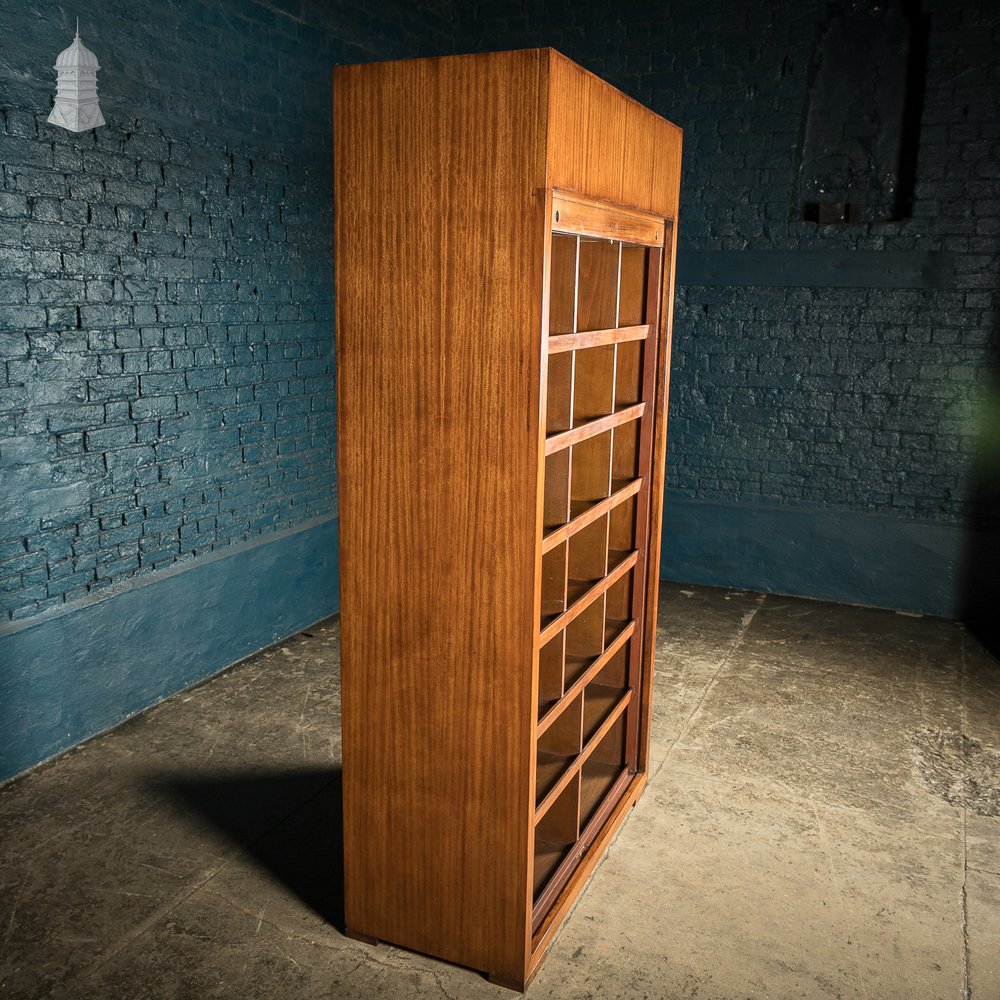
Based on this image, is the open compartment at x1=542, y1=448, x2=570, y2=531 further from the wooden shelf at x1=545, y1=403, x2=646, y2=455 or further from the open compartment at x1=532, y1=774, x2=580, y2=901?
the open compartment at x1=532, y1=774, x2=580, y2=901

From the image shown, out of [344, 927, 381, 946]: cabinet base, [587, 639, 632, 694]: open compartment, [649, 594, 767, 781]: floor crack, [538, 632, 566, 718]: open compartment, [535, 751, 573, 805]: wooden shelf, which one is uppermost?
[538, 632, 566, 718]: open compartment

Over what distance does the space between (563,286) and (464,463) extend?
66cm

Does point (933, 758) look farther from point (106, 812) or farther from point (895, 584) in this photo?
point (106, 812)

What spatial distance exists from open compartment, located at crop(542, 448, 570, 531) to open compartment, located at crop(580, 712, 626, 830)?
105cm

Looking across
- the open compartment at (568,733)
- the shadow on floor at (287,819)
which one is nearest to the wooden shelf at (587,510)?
the open compartment at (568,733)

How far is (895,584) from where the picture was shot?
5531 millimetres

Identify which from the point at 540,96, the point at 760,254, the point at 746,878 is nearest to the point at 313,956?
the point at 746,878

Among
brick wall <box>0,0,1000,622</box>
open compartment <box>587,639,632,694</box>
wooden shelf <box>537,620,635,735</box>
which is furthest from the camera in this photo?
brick wall <box>0,0,1000,622</box>

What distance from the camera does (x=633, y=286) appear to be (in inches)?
118

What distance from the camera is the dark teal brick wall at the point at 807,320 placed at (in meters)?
5.18

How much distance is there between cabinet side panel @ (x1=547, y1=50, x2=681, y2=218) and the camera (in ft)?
6.67

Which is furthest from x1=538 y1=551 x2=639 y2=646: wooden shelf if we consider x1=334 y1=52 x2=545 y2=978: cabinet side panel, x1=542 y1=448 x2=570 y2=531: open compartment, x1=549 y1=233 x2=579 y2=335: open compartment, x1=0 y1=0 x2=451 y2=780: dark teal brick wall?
x1=0 y1=0 x2=451 y2=780: dark teal brick wall

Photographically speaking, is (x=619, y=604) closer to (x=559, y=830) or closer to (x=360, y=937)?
(x=559, y=830)

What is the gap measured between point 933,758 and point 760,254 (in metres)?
3.10
